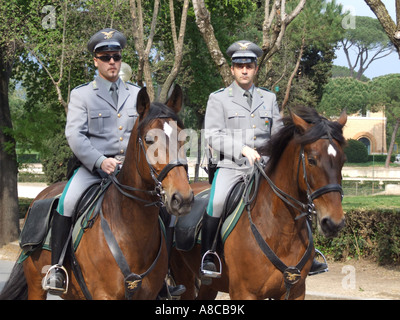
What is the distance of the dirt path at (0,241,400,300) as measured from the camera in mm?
10568

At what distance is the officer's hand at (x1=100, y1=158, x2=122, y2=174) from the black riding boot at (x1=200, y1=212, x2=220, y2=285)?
4.05ft

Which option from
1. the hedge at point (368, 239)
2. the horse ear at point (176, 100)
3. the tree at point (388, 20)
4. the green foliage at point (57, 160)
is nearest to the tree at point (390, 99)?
the green foliage at point (57, 160)

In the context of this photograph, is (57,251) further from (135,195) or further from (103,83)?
(103,83)

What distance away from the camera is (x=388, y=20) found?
31.9 feet

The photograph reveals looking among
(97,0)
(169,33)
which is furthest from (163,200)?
(169,33)

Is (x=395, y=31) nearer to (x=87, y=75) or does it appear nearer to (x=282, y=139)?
(x=282, y=139)

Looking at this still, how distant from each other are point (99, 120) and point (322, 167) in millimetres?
→ 2191

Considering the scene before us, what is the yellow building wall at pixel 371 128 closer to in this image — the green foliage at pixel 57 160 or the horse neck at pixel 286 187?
the green foliage at pixel 57 160

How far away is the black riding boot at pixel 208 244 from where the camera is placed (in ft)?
19.9

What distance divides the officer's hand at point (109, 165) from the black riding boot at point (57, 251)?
24.6 inches

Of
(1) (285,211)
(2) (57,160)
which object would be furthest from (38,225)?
(2) (57,160)

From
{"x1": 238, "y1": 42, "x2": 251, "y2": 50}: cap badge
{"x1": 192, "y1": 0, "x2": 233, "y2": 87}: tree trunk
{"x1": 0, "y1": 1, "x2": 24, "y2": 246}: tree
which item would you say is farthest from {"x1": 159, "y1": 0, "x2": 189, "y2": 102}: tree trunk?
{"x1": 238, "y1": 42, "x2": 251, "y2": 50}: cap badge

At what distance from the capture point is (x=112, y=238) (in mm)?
5391

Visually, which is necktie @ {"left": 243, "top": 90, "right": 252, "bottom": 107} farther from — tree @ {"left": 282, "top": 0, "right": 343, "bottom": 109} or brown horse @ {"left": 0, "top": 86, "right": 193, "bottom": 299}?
tree @ {"left": 282, "top": 0, "right": 343, "bottom": 109}
